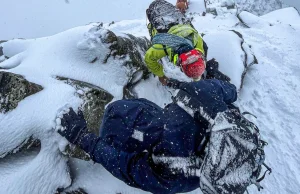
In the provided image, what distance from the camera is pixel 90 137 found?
11.0 feet

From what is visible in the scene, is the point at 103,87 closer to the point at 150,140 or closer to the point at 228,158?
the point at 150,140

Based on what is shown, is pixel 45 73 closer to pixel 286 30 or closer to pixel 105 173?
pixel 105 173

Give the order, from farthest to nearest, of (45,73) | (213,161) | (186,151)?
(45,73), (186,151), (213,161)

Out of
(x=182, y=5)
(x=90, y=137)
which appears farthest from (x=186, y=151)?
(x=182, y=5)

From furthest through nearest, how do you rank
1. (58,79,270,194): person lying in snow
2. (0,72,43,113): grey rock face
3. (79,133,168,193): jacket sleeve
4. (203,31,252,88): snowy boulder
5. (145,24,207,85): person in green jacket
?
(203,31,252,88): snowy boulder → (145,24,207,85): person in green jacket → (0,72,43,113): grey rock face → (79,133,168,193): jacket sleeve → (58,79,270,194): person lying in snow

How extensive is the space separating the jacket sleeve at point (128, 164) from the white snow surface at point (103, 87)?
2.25ft

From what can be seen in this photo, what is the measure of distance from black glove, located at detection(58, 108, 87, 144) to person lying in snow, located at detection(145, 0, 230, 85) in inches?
69.9

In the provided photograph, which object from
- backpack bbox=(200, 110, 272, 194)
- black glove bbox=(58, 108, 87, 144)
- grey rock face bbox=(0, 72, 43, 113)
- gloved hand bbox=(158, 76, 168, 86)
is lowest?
gloved hand bbox=(158, 76, 168, 86)

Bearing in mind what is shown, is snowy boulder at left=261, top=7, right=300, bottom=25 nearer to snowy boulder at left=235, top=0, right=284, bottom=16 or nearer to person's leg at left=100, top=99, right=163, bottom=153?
Answer: person's leg at left=100, top=99, right=163, bottom=153

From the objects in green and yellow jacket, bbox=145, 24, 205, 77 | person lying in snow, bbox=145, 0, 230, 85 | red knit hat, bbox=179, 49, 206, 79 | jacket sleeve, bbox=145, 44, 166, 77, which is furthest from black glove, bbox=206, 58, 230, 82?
red knit hat, bbox=179, 49, 206, 79

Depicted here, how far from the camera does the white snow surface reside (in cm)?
354

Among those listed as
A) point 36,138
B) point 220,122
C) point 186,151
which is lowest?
point 36,138

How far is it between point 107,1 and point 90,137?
38.7 meters

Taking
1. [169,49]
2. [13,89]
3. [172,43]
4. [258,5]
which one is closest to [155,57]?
[169,49]
